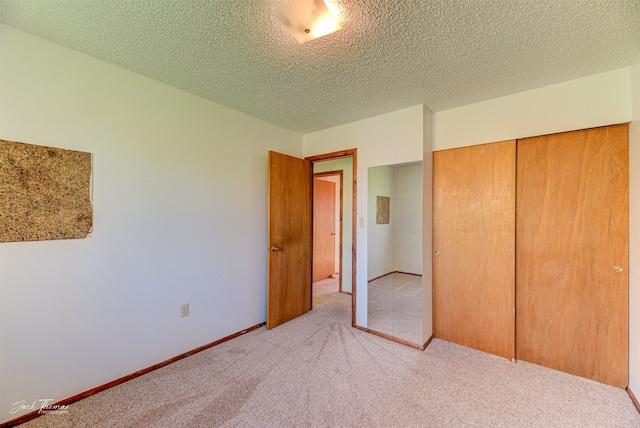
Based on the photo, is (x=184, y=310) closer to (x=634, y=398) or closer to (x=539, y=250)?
(x=539, y=250)

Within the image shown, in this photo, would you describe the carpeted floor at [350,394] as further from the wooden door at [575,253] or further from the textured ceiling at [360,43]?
the textured ceiling at [360,43]

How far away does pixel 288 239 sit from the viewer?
314cm

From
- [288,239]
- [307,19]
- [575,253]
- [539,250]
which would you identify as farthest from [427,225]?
[307,19]

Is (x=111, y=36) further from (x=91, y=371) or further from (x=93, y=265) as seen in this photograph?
(x=91, y=371)

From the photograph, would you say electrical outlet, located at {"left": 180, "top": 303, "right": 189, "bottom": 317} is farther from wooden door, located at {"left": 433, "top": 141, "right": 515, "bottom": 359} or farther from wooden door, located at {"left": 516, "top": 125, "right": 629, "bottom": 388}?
wooden door, located at {"left": 516, "top": 125, "right": 629, "bottom": 388}

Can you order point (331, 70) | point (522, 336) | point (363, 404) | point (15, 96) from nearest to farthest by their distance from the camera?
1. point (15, 96)
2. point (363, 404)
3. point (331, 70)
4. point (522, 336)

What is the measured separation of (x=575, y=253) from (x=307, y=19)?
2.61m

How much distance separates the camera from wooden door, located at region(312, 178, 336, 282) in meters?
4.91

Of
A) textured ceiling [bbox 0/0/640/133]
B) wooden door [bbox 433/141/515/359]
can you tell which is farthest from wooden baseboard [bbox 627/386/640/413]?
textured ceiling [bbox 0/0/640/133]

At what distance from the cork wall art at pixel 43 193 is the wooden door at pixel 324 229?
3.42 m

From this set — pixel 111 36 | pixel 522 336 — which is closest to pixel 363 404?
pixel 522 336

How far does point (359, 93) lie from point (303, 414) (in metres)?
2.50

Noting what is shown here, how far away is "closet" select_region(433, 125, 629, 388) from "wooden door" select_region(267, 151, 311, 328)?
1559 mm

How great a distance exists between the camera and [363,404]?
1.75m
